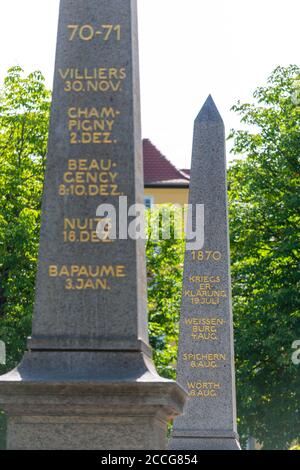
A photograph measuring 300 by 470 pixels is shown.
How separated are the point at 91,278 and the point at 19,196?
26795 millimetres

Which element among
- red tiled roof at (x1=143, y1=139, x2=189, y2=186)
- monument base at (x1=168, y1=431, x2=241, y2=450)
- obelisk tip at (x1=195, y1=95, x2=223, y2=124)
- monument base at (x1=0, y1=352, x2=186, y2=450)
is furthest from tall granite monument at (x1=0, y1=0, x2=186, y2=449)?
red tiled roof at (x1=143, y1=139, x2=189, y2=186)

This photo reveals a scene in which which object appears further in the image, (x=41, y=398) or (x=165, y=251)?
(x=165, y=251)

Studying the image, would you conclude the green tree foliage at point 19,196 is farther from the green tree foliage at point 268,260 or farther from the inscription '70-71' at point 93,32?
the inscription '70-71' at point 93,32

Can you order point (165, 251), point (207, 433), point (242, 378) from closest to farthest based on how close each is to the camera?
point (207, 433) → point (242, 378) → point (165, 251)

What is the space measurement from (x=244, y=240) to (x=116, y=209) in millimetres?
27856

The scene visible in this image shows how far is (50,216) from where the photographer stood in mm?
11742

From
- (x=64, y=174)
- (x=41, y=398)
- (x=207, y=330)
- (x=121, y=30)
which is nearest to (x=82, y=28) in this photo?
(x=121, y=30)

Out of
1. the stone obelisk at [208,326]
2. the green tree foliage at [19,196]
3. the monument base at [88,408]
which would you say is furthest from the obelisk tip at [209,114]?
the monument base at [88,408]

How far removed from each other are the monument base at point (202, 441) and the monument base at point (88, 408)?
12.5m

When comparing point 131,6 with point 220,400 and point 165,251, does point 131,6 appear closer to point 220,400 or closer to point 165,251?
point 220,400

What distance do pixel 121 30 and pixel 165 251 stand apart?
1272 inches

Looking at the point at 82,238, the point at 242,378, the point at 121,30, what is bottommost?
the point at 242,378

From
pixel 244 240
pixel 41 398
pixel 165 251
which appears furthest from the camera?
pixel 165 251

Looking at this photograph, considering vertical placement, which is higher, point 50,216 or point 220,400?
point 50,216
